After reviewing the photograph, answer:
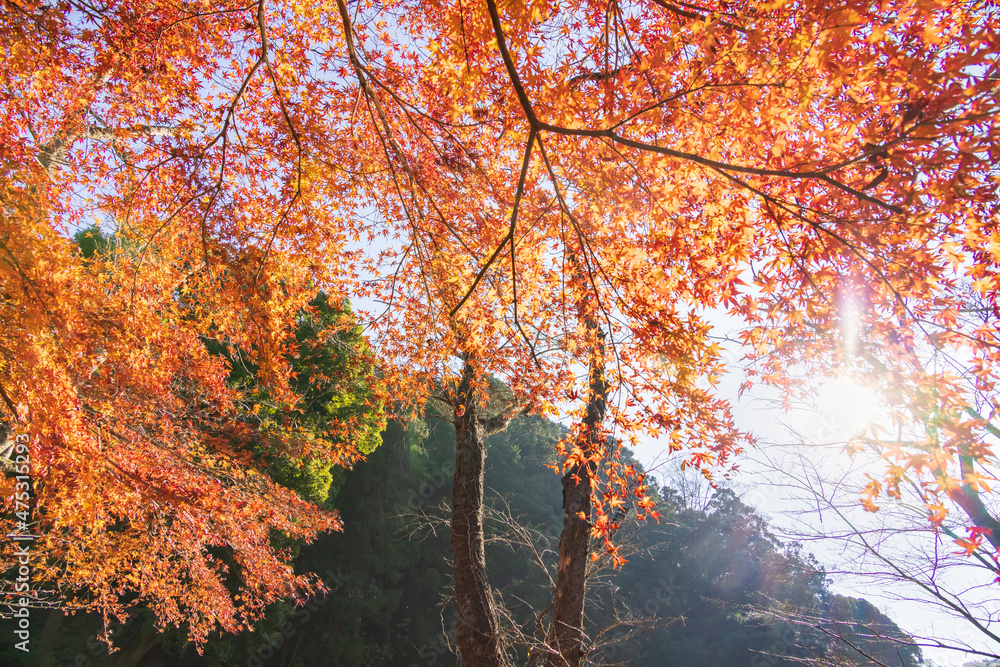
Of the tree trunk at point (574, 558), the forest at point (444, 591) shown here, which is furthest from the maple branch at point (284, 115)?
the forest at point (444, 591)

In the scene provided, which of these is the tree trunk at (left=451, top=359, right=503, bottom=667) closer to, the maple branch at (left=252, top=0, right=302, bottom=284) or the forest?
the maple branch at (left=252, top=0, right=302, bottom=284)

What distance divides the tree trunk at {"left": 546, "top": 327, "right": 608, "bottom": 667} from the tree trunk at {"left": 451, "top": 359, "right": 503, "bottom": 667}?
1.65 feet

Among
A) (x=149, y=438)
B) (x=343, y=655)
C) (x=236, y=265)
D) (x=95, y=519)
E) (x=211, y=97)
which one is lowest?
(x=343, y=655)

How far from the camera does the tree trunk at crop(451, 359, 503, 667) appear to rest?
Answer: 140 inches

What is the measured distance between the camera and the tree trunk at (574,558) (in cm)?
348

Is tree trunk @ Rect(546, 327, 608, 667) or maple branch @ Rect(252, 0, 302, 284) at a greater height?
maple branch @ Rect(252, 0, 302, 284)

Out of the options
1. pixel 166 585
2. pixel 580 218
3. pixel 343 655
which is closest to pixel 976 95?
pixel 580 218

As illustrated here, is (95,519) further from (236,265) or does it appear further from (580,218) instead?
(580,218)

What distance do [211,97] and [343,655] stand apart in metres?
15.2

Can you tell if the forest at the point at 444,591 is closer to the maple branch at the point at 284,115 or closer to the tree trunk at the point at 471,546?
the tree trunk at the point at 471,546

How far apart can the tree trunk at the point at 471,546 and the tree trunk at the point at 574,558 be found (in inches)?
19.8

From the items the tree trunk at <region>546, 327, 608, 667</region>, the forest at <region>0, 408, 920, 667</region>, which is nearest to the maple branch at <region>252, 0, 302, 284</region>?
the tree trunk at <region>546, 327, 608, 667</region>

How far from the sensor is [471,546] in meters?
3.97

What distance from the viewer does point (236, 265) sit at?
12.2ft
